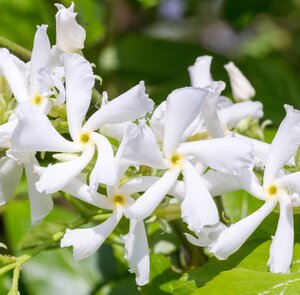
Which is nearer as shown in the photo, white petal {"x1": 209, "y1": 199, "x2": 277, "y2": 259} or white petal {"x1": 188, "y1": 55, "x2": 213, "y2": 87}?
white petal {"x1": 209, "y1": 199, "x2": 277, "y2": 259}

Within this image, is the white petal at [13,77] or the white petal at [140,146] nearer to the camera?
the white petal at [140,146]

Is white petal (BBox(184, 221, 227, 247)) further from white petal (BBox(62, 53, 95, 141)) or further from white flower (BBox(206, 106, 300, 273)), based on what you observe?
white petal (BBox(62, 53, 95, 141))

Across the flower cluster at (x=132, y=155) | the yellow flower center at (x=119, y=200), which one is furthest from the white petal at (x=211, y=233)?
the yellow flower center at (x=119, y=200)

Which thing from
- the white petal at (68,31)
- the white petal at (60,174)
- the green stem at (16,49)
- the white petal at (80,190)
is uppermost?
the white petal at (68,31)

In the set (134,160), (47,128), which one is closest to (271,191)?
(134,160)

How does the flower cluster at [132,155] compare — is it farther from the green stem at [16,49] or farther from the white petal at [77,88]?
the green stem at [16,49]

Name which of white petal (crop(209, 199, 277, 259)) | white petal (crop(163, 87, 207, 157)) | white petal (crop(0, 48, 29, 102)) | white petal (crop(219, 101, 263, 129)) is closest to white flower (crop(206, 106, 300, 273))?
white petal (crop(209, 199, 277, 259))

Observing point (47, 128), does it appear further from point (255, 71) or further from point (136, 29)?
point (136, 29)
